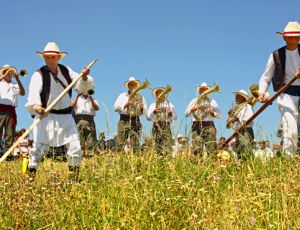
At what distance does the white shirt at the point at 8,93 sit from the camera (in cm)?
1270

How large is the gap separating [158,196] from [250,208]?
36.0 inches

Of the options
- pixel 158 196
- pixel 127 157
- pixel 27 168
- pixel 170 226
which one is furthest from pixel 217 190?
pixel 27 168

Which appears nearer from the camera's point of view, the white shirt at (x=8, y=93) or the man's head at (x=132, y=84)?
the white shirt at (x=8, y=93)

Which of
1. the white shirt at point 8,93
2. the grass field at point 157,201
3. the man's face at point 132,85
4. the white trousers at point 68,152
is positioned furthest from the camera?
the man's face at point 132,85

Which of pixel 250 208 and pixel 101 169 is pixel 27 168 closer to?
pixel 101 169

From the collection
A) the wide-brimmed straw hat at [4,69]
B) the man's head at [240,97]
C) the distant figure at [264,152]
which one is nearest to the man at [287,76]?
the distant figure at [264,152]

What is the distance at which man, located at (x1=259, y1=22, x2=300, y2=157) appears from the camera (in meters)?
7.57

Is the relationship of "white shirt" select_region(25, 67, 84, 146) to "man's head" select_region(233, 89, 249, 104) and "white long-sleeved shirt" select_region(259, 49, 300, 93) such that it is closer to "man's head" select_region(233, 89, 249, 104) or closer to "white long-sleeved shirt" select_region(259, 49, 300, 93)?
"white long-sleeved shirt" select_region(259, 49, 300, 93)

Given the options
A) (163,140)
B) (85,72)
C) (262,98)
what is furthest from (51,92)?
(262,98)

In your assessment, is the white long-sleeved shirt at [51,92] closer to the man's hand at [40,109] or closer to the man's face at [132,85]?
the man's hand at [40,109]

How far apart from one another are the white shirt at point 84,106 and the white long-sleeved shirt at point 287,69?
6.64 meters

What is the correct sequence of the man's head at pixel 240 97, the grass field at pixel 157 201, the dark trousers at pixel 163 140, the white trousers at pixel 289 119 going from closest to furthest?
1. the grass field at pixel 157 201
2. the dark trousers at pixel 163 140
3. the white trousers at pixel 289 119
4. the man's head at pixel 240 97

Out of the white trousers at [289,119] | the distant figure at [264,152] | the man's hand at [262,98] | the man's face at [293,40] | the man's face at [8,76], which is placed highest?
the man's face at [8,76]

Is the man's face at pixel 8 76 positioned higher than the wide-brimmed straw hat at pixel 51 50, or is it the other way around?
the man's face at pixel 8 76
